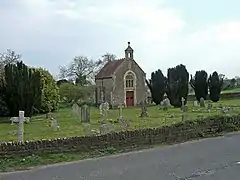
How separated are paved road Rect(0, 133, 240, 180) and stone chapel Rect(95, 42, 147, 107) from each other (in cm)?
4698

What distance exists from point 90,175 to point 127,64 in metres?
54.3

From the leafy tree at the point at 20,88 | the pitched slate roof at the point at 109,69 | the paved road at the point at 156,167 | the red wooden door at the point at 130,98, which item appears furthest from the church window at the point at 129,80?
the paved road at the point at 156,167

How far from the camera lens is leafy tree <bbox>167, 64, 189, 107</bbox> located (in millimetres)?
51250

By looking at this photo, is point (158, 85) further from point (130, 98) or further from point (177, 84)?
point (177, 84)

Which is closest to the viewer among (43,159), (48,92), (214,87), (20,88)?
(43,159)

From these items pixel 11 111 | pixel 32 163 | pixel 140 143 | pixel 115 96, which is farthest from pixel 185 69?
pixel 32 163

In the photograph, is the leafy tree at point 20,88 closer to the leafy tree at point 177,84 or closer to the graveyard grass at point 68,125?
the graveyard grass at point 68,125

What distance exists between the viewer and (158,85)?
60062mm

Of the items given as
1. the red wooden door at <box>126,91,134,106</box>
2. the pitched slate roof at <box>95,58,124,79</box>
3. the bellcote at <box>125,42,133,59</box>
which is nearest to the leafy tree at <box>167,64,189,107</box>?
the red wooden door at <box>126,91,134,106</box>

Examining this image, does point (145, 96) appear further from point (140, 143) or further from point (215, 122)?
point (140, 143)

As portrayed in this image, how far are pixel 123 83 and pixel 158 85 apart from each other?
20.7 feet

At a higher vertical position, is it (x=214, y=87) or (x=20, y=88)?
(x=214, y=87)

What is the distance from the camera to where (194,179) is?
9.35 m

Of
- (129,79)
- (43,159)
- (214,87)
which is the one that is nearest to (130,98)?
(129,79)
